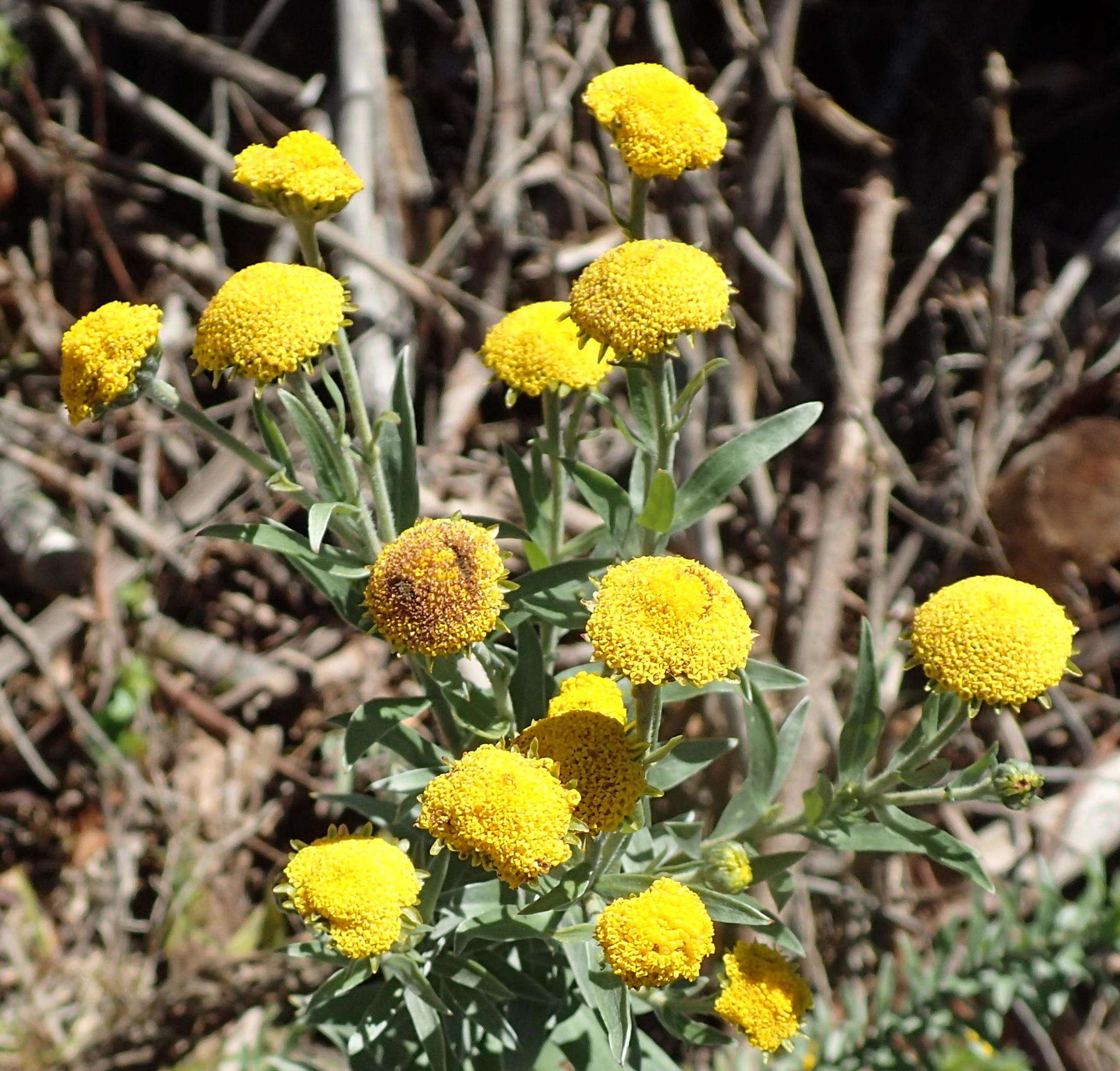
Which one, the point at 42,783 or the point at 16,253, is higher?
the point at 16,253

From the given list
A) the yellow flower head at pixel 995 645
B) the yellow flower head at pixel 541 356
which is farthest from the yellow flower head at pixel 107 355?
the yellow flower head at pixel 995 645

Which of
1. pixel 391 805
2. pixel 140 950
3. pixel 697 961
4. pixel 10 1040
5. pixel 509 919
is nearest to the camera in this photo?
pixel 697 961

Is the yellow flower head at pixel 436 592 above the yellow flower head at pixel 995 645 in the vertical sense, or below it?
above

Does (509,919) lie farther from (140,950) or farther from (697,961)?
(140,950)

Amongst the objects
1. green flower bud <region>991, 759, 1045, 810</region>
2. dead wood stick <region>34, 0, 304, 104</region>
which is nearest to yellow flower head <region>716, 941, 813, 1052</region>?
green flower bud <region>991, 759, 1045, 810</region>

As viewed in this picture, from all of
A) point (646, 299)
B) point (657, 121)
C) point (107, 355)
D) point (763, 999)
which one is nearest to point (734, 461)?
point (646, 299)

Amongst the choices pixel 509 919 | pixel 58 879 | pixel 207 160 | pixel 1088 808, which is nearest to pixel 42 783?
pixel 58 879

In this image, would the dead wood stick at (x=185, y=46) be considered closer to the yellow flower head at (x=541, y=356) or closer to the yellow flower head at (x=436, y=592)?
the yellow flower head at (x=541, y=356)
